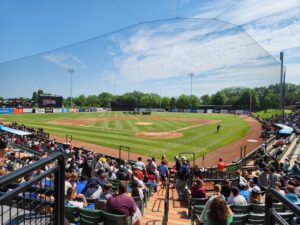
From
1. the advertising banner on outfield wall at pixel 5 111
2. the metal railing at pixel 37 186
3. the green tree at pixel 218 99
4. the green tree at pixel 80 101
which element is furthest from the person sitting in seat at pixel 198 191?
the green tree at pixel 80 101

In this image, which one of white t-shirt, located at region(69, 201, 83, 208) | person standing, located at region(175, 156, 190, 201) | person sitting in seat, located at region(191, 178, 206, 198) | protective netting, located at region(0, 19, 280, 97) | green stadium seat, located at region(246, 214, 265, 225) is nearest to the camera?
green stadium seat, located at region(246, 214, 265, 225)

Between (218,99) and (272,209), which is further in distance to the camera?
(218,99)

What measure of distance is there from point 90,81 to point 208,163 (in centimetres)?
1485

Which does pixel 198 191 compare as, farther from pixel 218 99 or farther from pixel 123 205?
pixel 218 99

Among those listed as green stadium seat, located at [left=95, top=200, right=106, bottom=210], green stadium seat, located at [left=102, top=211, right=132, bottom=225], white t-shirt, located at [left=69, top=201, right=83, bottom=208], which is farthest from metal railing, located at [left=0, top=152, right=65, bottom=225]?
green stadium seat, located at [left=95, top=200, right=106, bottom=210]

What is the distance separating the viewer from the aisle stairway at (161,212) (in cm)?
662

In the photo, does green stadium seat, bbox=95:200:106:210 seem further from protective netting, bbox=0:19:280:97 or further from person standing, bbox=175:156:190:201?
protective netting, bbox=0:19:280:97

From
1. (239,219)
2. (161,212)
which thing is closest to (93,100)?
(161,212)

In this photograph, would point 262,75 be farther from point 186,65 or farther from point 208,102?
point 208,102

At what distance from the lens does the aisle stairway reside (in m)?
6.62

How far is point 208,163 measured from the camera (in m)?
19.6

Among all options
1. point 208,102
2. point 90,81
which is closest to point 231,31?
point 90,81

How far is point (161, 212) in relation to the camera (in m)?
7.82

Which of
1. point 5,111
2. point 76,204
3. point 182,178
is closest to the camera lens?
point 76,204
